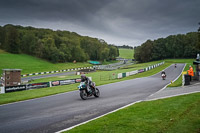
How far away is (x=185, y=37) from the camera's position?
10075cm

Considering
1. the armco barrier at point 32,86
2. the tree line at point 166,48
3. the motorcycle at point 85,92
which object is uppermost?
the tree line at point 166,48

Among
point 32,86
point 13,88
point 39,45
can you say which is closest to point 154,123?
point 13,88

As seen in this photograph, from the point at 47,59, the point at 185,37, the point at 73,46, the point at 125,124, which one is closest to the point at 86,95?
the point at 125,124

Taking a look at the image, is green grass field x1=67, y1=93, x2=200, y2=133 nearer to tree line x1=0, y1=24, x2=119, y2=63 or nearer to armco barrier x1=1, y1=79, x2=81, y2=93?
armco barrier x1=1, y1=79, x2=81, y2=93

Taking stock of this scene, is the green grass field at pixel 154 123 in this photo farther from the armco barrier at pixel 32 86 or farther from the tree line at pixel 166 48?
the tree line at pixel 166 48

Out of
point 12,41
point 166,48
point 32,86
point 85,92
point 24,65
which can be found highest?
point 12,41

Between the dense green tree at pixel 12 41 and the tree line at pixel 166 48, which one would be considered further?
the tree line at pixel 166 48

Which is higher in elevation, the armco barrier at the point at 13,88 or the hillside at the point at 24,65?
the hillside at the point at 24,65

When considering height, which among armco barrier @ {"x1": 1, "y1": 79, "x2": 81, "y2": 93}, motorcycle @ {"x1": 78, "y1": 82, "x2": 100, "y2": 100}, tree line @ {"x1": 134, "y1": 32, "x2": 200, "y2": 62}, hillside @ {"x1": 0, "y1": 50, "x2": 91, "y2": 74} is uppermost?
tree line @ {"x1": 134, "y1": 32, "x2": 200, "y2": 62}

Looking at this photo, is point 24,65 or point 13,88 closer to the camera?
point 13,88

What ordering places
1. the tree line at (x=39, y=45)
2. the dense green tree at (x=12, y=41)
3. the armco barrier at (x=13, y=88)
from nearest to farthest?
1. the armco barrier at (x=13, y=88)
2. the dense green tree at (x=12, y=41)
3. the tree line at (x=39, y=45)

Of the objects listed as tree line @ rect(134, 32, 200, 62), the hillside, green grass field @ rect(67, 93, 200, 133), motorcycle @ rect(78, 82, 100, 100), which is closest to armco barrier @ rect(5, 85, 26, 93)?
motorcycle @ rect(78, 82, 100, 100)

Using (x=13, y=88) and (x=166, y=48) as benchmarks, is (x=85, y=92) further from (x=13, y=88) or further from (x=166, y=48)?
(x=166, y=48)

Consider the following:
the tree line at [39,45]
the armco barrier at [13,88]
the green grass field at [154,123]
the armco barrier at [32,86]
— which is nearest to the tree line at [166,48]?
the tree line at [39,45]
